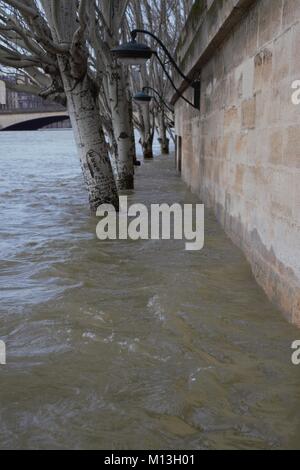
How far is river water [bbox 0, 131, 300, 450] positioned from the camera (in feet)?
7.38

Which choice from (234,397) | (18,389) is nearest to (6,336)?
(18,389)

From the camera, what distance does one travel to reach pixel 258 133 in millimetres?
4273

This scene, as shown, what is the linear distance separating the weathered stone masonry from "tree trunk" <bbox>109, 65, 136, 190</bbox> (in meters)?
3.32

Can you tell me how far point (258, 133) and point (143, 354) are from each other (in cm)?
229

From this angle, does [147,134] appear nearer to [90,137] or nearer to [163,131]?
[163,131]

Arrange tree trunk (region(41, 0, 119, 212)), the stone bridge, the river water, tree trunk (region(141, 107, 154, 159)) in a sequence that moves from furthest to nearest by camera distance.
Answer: the stone bridge < tree trunk (region(141, 107, 154, 159)) < tree trunk (region(41, 0, 119, 212)) < the river water

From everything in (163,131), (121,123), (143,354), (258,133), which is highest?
(163,131)

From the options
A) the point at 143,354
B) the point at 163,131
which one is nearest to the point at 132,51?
the point at 143,354

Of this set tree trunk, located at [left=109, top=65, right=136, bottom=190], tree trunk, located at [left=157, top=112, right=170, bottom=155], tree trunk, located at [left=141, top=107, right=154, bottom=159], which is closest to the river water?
tree trunk, located at [left=109, top=65, right=136, bottom=190]

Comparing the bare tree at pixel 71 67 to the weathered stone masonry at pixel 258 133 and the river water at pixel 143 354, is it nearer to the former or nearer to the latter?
the weathered stone masonry at pixel 258 133

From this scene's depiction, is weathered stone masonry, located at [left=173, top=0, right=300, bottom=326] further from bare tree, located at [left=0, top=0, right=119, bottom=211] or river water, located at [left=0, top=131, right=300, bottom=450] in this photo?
bare tree, located at [left=0, top=0, right=119, bottom=211]

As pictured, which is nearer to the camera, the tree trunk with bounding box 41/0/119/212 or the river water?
the river water

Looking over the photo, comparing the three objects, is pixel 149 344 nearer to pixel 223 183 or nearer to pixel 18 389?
pixel 18 389

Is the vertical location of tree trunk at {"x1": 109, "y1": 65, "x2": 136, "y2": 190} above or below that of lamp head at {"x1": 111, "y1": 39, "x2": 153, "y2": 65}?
below
